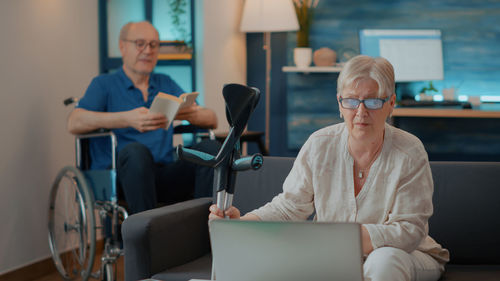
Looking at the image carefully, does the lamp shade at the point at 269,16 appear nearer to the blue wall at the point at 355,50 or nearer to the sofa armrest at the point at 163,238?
the blue wall at the point at 355,50

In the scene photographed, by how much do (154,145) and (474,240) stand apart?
158 centimetres

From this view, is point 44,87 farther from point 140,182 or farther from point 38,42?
point 140,182

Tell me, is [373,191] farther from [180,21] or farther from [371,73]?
[180,21]

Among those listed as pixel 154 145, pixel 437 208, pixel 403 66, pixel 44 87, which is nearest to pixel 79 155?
pixel 154 145

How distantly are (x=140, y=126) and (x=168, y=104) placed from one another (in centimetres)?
15

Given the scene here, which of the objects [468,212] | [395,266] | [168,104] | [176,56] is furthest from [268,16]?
[395,266]

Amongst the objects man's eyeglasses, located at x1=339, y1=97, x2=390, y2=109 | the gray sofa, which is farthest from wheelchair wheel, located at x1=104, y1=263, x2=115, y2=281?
man's eyeglasses, located at x1=339, y1=97, x2=390, y2=109

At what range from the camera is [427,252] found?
67.8 inches

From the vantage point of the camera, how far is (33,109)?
3.15 meters

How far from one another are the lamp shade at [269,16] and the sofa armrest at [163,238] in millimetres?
2397

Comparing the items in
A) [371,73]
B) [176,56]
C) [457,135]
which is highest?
[176,56]

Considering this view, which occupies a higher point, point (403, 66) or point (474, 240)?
point (403, 66)

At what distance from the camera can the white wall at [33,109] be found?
2.98 metres

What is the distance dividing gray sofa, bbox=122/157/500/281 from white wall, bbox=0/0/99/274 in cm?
129
